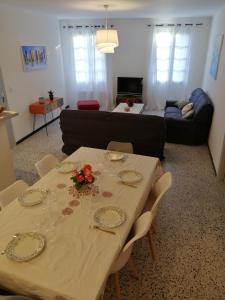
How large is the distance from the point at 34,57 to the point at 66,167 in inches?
147

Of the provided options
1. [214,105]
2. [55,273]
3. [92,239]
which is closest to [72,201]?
[92,239]

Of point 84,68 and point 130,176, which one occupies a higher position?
point 84,68

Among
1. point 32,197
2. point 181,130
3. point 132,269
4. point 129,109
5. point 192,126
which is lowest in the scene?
point 132,269

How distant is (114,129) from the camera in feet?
11.9

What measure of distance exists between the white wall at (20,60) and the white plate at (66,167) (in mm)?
2753

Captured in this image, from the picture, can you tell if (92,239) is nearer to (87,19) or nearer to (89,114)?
(89,114)

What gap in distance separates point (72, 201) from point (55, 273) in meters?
0.62

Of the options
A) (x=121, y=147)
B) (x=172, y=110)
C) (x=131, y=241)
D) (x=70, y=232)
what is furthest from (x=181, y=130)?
(x=70, y=232)

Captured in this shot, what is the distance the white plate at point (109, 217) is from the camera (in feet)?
4.97

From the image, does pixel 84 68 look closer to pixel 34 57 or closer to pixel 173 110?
A: pixel 34 57

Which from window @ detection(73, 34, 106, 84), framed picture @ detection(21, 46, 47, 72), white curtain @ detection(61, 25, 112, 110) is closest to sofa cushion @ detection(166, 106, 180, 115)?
white curtain @ detection(61, 25, 112, 110)

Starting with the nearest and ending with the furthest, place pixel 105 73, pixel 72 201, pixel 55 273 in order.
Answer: pixel 55 273 < pixel 72 201 < pixel 105 73

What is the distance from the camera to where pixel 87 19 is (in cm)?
624

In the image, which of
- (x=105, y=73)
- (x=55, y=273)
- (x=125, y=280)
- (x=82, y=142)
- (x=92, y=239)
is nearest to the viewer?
Answer: (x=55, y=273)
